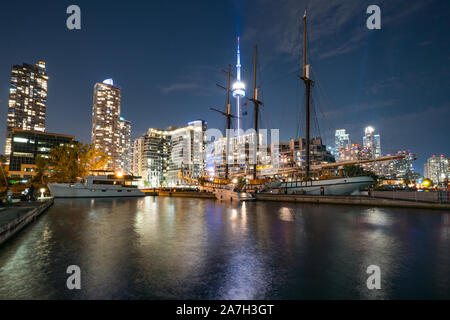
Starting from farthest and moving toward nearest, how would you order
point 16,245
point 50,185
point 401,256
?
point 50,185, point 16,245, point 401,256

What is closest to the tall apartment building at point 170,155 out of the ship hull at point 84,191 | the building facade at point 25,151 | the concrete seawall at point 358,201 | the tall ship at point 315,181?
the building facade at point 25,151

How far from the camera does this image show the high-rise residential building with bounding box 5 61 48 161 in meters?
183

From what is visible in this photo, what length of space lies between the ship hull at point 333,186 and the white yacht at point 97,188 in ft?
127

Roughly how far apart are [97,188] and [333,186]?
4857 centimetres

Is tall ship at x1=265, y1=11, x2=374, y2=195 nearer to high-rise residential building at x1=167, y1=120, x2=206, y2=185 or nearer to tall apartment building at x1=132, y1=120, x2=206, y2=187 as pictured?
tall apartment building at x1=132, y1=120, x2=206, y2=187

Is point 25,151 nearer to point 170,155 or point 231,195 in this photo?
point 170,155

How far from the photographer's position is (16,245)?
10820mm

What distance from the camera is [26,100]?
18662 cm

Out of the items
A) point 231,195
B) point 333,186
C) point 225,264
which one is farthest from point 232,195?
point 225,264

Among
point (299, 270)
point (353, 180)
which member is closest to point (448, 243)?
point (299, 270)

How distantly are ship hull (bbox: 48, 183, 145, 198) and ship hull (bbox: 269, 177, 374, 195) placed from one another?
39620 mm

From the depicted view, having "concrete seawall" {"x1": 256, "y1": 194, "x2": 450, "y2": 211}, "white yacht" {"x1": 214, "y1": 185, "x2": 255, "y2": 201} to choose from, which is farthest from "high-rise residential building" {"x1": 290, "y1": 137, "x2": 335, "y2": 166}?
"concrete seawall" {"x1": 256, "y1": 194, "x2": 450, "y2": 211}
